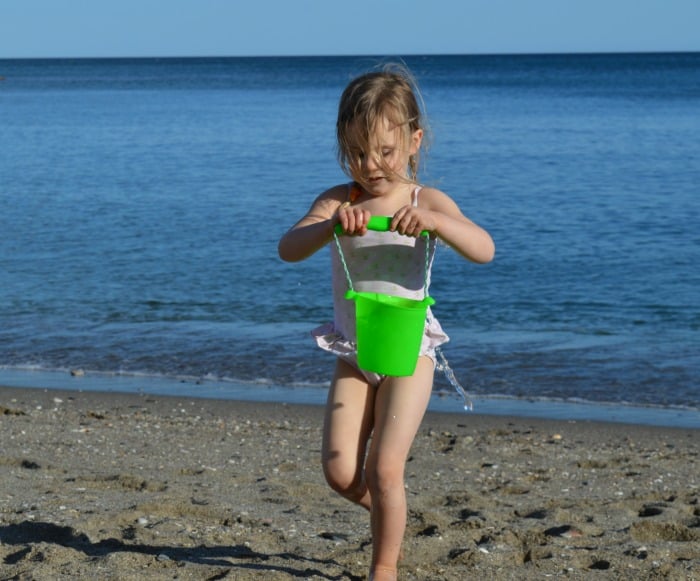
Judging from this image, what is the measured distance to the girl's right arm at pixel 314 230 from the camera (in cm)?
337

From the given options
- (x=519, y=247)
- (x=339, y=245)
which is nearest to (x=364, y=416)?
(x=339, y=245)

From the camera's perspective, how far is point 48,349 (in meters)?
9.66

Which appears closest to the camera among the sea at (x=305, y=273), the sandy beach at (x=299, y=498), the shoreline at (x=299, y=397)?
the sandy beach at (x=299, y=498)

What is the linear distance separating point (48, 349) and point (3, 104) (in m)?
47.7

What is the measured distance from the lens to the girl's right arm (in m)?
3.37

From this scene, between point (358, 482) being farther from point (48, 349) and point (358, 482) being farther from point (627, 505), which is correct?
point (48, 349)

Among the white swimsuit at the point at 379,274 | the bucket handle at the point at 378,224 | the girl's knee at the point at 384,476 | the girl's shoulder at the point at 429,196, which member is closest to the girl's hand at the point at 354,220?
the bucket handle at the point at 378,224

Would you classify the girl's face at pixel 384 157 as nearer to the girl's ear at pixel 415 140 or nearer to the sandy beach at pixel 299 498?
the girl's ear at pixel 415 140

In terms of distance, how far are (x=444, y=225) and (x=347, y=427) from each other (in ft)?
2.39

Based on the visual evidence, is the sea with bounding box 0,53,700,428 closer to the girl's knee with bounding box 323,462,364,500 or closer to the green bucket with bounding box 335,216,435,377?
the green bucket with bounding box 335,216,435,377

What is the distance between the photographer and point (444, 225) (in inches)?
130

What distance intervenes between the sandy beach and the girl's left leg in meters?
0.39

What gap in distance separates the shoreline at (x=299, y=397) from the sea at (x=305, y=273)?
0.02 m

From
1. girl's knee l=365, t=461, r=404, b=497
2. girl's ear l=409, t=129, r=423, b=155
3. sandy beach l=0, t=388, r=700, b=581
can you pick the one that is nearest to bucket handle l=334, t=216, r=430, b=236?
girl's ear l=409, t=129, r=423, b=155
